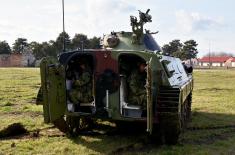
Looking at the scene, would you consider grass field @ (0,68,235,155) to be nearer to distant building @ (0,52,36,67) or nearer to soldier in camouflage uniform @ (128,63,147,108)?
soldier in camouflage uniform @ (128,63,147,108)

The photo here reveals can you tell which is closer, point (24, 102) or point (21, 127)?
point (21, 127)

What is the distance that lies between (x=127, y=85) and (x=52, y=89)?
5.39 ft

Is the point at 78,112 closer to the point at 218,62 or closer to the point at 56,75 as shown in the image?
the point at 56,75

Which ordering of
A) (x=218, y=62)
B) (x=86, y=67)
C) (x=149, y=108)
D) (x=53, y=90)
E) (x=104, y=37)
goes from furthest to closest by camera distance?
(x=218, y=62), (x=104, y=37), (x=86, y=67), (x=53, y=90), (x=149, y=108)

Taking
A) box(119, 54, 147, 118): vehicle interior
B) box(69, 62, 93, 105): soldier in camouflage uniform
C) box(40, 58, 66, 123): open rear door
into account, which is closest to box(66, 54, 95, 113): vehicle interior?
box(69, 62, 93, 105): soldier in camouflage uniform

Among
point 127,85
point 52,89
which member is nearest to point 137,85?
point 127,85

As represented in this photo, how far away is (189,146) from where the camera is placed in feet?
30.9

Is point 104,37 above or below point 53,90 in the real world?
above

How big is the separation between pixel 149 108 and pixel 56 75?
2112 mm

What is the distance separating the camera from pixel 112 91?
9547 mm

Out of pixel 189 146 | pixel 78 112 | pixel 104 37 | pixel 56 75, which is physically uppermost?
pixel 104 37

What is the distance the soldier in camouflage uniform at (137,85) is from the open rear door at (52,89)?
1.41m

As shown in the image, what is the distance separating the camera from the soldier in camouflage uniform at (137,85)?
31.6 feet

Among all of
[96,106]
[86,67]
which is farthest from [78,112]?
[86,67]
